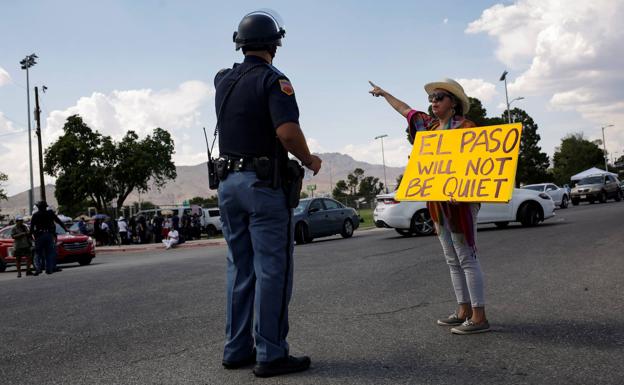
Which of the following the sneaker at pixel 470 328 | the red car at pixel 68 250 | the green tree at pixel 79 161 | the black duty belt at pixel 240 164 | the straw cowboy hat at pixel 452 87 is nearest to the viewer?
the black duty belt at pixel 240 164

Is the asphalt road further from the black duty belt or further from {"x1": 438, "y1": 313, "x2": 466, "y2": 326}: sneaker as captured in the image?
the black duty belt

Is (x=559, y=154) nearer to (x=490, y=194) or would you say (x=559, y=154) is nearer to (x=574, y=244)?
(x=574, y=244)

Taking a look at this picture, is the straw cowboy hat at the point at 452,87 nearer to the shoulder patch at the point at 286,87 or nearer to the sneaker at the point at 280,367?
the shoulder patch at the point at 286,87

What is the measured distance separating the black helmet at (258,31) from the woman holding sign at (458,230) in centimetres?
149

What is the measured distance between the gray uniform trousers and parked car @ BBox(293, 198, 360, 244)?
607 inches

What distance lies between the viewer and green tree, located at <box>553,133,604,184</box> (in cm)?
10825

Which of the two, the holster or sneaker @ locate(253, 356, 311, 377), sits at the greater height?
the holster

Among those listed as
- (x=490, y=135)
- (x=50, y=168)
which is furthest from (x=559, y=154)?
(x=490, y=135)

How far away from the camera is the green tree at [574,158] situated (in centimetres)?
10825

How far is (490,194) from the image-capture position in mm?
4492

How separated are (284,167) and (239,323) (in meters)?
1.01

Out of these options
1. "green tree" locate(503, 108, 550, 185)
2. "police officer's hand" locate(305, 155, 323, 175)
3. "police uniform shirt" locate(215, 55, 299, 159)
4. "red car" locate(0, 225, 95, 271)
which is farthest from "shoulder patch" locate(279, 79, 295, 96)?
"green tree" locate(503, 108, 550, 185)

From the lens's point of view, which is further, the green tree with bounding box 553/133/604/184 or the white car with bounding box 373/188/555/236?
the green tree with bounding box 553/133/604/184

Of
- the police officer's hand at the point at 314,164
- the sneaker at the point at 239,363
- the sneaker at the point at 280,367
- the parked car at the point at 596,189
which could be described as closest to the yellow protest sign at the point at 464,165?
the police officer's hand at the point at 314,164
